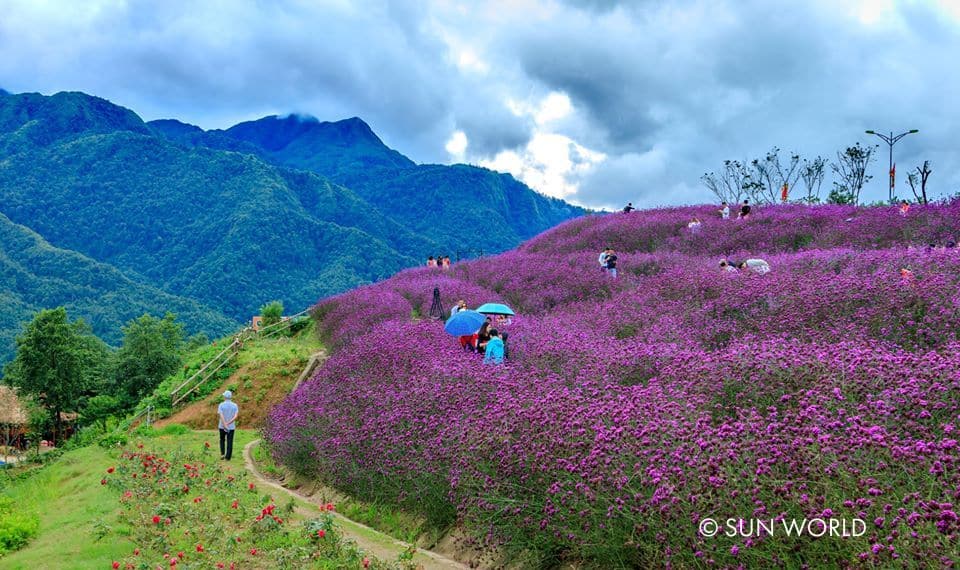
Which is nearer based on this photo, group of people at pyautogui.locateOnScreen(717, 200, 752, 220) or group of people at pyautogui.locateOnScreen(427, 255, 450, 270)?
group of people at pyautogui.locateOnScreen(717, 200, 752, 220)

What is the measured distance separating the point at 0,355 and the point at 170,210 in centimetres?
7029

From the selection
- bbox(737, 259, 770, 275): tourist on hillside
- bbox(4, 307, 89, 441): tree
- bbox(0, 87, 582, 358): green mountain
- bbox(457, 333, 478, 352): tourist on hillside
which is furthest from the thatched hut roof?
bbox(0, 87, 582, 358): green mountain

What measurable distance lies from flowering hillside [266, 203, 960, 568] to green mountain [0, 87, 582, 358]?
7564cm

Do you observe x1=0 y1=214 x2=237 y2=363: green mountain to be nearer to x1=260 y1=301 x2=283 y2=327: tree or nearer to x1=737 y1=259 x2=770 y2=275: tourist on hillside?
x1=260 y1=301 x2=283 y2=327: tree

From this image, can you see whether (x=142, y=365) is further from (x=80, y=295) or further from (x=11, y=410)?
(x=80, y=295)

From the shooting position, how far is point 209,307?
299ft

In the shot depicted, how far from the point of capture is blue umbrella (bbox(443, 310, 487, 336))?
1237cm

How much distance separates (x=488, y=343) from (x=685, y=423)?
5069 millimetres

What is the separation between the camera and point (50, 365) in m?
35.8

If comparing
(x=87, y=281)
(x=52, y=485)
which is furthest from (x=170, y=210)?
(x=52, y=485)

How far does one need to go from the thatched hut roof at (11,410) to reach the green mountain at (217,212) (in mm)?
45600

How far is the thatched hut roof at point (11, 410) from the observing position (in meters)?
37.1

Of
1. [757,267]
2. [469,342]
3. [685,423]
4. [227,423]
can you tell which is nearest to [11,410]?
[227,423]

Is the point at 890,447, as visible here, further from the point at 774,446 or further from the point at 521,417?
the point at 521,417
